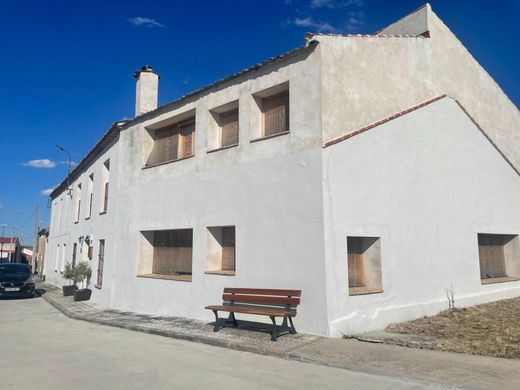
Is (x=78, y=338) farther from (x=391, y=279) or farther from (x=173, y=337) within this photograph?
Result: (x=391, y=279)

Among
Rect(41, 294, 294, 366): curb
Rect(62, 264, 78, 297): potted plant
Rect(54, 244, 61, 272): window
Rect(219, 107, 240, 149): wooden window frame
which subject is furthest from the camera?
Rect(54, 244, 61, 272): window

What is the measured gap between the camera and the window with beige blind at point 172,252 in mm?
12031

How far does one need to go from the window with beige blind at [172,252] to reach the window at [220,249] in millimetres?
1131

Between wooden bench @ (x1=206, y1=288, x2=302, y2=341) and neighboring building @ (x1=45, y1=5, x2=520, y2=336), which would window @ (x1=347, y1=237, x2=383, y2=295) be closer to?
neighboring building @ (x1=45, y1=5, x2=520, y2=336)

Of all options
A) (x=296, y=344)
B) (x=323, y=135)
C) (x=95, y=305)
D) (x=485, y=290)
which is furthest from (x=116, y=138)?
(x=485, y=290)

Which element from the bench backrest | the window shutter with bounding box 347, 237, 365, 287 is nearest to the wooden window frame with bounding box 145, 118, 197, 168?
the bench backrest

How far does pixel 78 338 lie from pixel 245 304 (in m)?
3.66

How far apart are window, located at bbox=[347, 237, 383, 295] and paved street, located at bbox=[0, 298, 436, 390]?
325 centimetres

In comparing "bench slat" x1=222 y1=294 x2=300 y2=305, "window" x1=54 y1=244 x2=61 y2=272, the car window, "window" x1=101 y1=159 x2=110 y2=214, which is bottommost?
"bench slat" x1=222 y1=294 x2=300 y2=305

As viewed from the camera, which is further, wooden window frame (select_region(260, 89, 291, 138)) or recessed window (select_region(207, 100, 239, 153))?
recessed window (select_region(207, 100, 239, 153))

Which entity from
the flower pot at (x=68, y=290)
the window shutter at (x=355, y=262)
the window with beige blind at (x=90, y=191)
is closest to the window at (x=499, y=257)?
the window shutter at (x=355, y=262)

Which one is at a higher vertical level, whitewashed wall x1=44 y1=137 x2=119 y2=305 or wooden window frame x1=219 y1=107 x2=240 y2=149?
wooden window frame x1=219 y1=107 x2=240 y2=149

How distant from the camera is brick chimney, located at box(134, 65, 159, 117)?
14.8 m

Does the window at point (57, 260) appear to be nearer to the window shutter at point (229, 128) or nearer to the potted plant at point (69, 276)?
the potted plant at point (69, 276)
